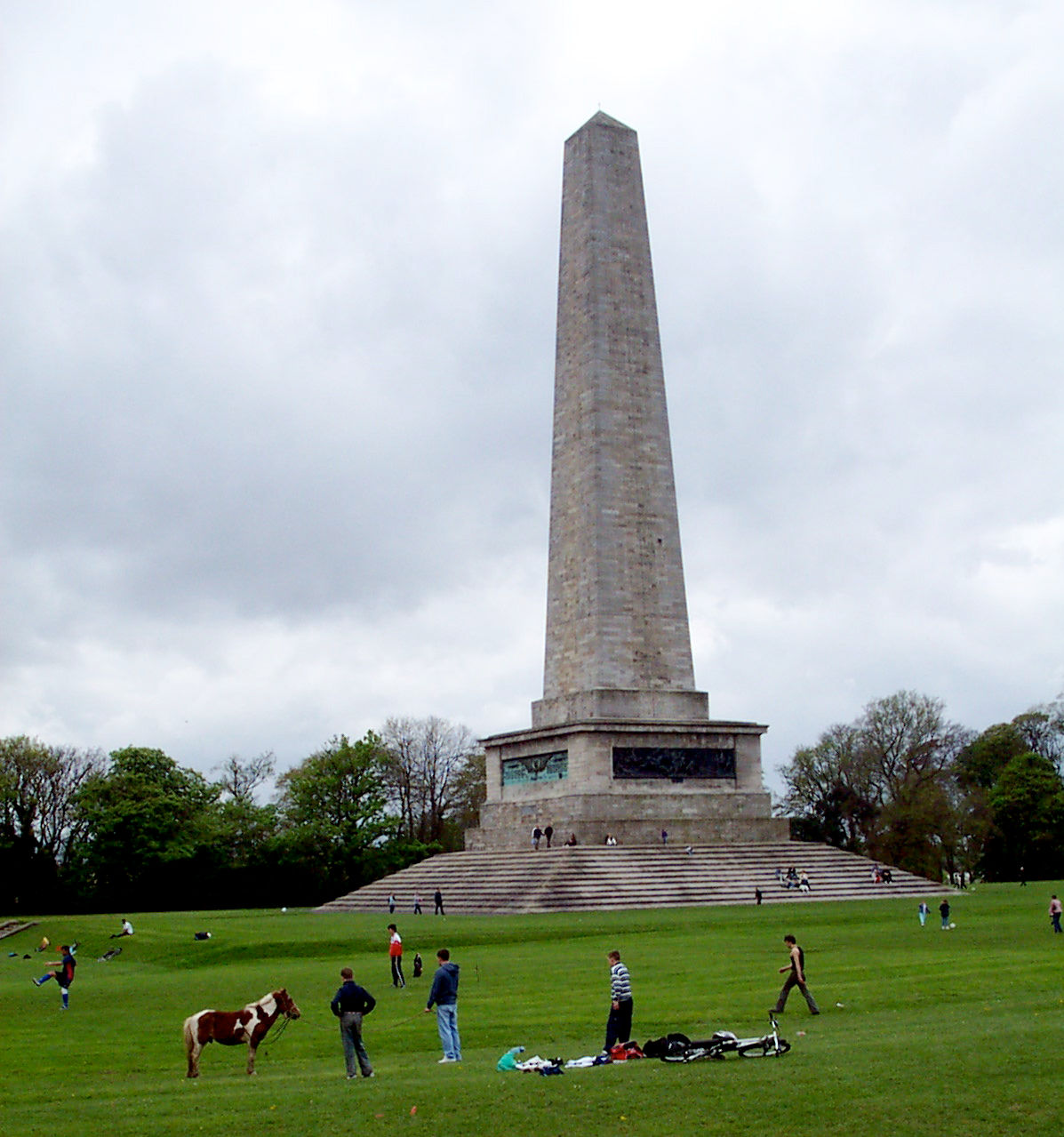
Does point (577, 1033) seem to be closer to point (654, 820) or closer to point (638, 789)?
point (654, 820)

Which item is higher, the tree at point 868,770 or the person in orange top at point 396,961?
the tree at point 868,770

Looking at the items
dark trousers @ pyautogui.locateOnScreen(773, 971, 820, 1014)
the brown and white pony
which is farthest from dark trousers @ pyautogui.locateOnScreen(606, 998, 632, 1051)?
the brown and white pony

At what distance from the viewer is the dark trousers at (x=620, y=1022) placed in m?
14.6

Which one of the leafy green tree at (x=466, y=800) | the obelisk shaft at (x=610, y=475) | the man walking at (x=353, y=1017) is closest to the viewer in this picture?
the man walking at (x=353, y=1017)

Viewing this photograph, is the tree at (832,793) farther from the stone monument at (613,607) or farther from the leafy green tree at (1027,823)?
the stone monument at (613,607)

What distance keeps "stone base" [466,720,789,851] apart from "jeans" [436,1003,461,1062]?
29.2 m

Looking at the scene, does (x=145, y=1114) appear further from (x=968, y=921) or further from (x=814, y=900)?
(x=814, y=900)

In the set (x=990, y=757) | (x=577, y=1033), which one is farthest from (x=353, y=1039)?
(x=990, y=757)

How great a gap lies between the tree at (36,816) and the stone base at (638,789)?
24465mm

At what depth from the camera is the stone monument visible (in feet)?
150

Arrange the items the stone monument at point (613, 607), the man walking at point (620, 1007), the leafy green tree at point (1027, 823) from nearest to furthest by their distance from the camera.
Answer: the man walking at point (620, 1007) < the stone monument at point (613, 607) < the leafy green tree at point (1027, 823)

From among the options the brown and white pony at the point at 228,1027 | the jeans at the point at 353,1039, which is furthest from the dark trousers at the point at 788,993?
the brown and white pony at the point at 228,1027

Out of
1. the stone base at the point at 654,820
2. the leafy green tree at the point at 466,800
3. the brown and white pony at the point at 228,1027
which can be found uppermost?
the leafy green tree at the point at 466,800

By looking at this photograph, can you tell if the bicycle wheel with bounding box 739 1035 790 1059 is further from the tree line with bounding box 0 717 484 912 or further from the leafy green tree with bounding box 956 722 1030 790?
the leafy green tree with bounding box 956 722 1030 790
